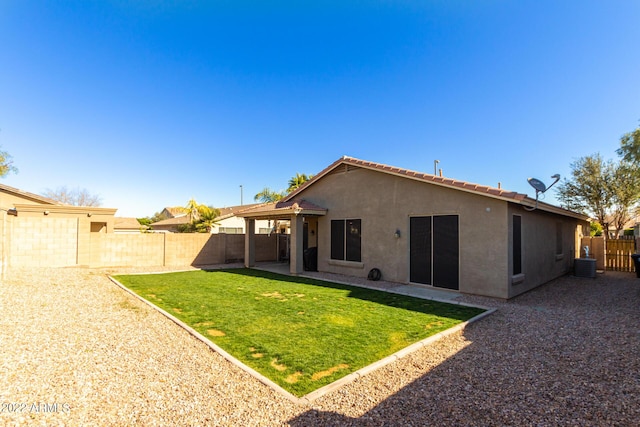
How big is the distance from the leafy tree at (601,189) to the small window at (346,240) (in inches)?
912

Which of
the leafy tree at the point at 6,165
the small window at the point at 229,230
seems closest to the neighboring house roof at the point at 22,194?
the leafy tree at the point at 6,165

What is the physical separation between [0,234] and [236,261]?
37.4 feet

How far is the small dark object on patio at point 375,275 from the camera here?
1234 centimetres

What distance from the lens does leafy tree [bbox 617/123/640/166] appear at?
59.9 feet

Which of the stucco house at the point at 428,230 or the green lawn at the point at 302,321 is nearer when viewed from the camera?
the green lawn at the point at 302,321

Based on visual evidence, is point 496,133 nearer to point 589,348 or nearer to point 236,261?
point 589,348

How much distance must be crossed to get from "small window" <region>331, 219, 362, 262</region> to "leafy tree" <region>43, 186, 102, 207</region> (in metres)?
53.4

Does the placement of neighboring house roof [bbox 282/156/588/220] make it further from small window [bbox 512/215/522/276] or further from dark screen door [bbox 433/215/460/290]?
dark screen door [bbox 433/215/460/290]

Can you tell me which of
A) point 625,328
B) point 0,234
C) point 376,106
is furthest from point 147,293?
point 376,106

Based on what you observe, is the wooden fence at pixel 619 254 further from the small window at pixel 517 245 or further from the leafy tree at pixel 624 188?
the small window at pixel 517 245

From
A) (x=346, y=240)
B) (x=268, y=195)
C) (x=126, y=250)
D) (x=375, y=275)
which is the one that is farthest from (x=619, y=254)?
(x=268, y=195)

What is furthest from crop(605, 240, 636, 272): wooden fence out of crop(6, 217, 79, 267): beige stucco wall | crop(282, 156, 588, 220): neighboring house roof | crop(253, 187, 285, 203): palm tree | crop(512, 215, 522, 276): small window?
crop(253, 187, 285, 203): palm tree

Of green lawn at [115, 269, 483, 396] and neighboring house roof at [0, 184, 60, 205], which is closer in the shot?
green lawn at [115, 269, 483, 396]

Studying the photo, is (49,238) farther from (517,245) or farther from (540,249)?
(540,249)
